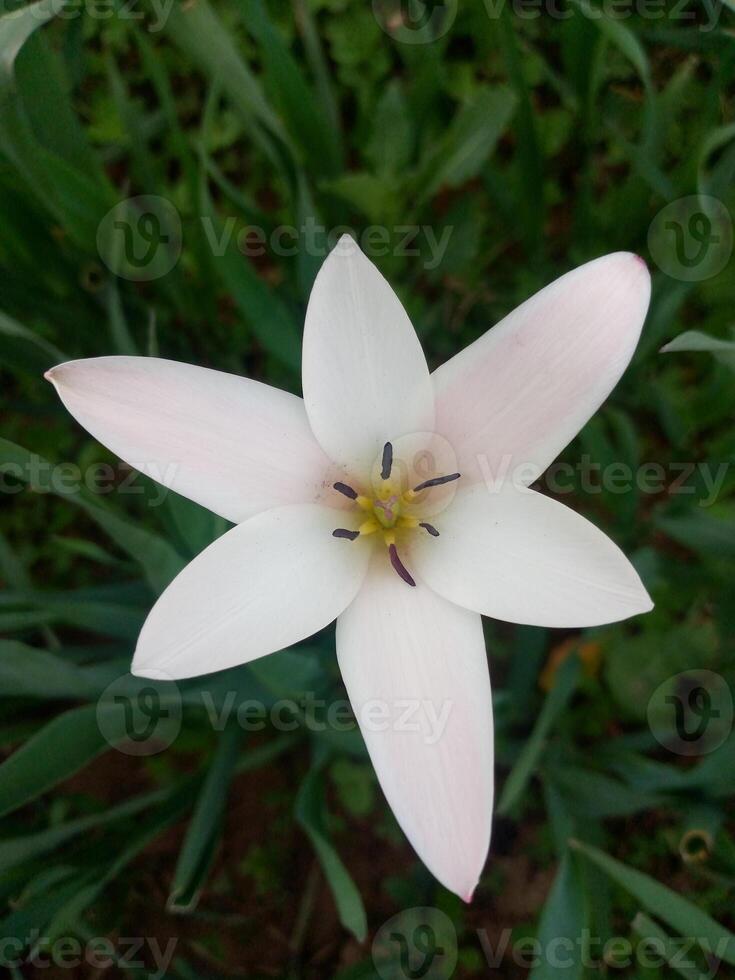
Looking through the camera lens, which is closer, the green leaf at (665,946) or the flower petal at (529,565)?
the flower petal at (529,565)

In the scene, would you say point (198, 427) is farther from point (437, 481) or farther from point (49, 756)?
point (49, 756)

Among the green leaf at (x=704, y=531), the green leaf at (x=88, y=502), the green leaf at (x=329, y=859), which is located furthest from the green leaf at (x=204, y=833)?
the green leaf at (x=704, y=531)

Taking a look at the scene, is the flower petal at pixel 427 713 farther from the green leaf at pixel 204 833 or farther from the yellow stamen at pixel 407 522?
the green leaf at pixel 204 833

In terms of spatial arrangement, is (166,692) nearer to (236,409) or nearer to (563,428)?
(236,409)

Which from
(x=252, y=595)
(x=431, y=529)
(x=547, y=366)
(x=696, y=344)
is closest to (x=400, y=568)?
(x=431, y=529)

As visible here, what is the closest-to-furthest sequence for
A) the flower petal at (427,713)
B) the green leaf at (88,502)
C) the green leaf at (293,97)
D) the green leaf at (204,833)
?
1. the flower petal at (427,713)
2. the green leaf at (88,502)
3. the green leaf at (204,833)
4. the green leaf at (293,97)

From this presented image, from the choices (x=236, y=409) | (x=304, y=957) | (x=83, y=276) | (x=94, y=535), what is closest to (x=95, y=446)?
(x=94, y=535)
